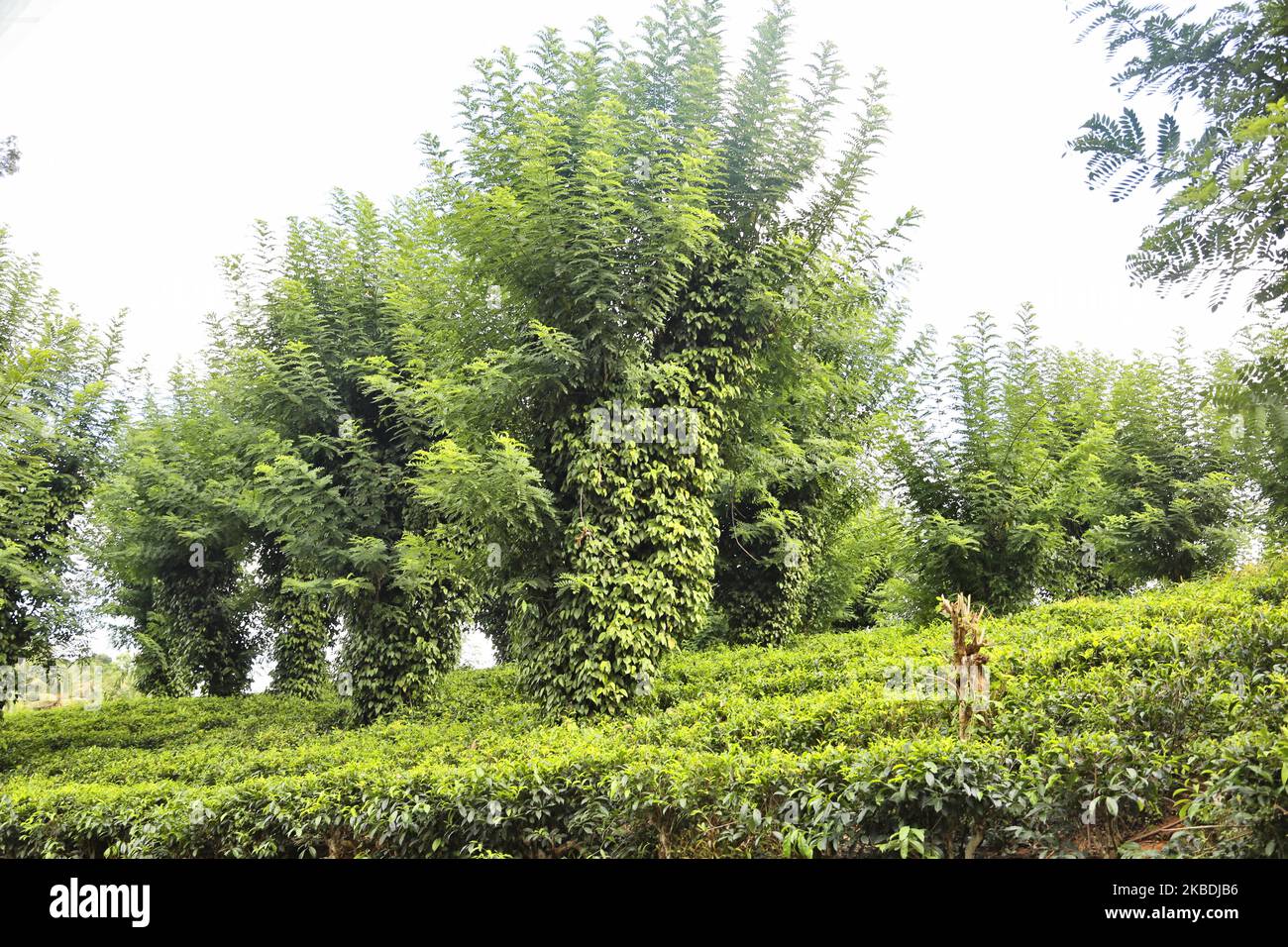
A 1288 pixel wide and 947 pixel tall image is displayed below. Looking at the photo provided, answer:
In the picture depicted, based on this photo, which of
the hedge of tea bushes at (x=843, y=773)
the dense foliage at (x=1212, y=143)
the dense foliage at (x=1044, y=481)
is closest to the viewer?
the dense foliage at (x=1212, y=143)

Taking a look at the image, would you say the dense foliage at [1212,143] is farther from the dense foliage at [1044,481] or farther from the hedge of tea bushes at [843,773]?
the dense foliage at [1044,481]

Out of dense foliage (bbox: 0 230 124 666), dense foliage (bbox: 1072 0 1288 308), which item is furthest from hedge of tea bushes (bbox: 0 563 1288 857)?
dense foliage (bbox: 0 230 124 666)

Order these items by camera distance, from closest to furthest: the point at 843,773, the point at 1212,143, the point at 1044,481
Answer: the point at 1212,143, the point at 843,773, the point at 1044,481

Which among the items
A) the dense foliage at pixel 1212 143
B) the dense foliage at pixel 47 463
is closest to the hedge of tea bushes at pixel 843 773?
the dense foliage at pixel 1212 143

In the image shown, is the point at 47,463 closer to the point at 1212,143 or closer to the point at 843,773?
the point at 843,773

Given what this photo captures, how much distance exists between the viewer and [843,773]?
15.1ft

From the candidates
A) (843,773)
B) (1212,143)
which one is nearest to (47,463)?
(843,773)

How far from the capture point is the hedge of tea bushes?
4166 mm

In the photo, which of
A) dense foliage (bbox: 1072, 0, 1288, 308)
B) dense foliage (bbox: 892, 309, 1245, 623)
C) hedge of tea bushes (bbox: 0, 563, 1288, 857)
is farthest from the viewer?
dense foliage (bbox: 892, 309, 1245, 623)

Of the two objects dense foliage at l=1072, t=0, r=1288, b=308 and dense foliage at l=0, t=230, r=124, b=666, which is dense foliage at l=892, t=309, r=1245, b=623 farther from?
dense foliage at l=0, t=230, r=124, b=666

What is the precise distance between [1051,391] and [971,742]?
37.9 ft

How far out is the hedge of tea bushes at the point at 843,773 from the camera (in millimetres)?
4166

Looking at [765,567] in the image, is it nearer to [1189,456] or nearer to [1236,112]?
A: [1189,456]

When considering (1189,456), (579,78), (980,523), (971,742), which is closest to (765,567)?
(980,523)
